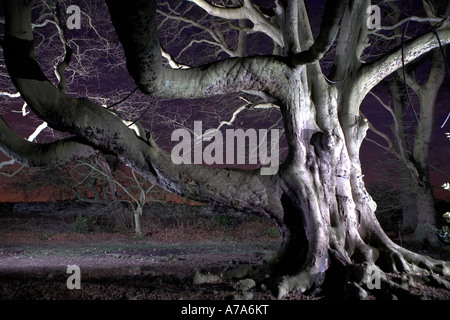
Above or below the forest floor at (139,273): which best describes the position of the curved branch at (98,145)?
above

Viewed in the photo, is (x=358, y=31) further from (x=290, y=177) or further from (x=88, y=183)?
(x=88, y=183)

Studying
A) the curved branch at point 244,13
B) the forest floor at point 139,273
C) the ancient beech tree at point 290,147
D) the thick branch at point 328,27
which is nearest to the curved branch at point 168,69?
the ancient beech tree at point 290,147

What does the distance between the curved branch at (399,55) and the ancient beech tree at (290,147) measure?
0.06 feet

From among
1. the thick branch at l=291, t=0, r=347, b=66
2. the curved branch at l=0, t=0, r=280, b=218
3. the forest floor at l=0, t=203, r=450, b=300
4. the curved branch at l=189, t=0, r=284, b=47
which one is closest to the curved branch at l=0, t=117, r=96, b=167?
the curved branch at l=0, t=0, r=280, b=218

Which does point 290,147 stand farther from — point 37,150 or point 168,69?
point 37,150

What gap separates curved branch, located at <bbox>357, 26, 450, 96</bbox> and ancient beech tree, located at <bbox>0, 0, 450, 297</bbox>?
0.06 ft

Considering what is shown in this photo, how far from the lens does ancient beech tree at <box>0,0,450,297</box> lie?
3.53 metres

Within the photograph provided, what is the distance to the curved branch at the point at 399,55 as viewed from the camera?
472 cm

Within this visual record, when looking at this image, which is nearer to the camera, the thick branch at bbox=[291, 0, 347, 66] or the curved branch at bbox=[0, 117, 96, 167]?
the thick branch at bbox=[291, 0, 347, 66]

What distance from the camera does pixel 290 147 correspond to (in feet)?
15.1

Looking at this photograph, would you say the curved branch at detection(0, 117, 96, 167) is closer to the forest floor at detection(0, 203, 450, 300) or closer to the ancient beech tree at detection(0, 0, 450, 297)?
the ancient beech tree at detection(0, 0, 450, 297)

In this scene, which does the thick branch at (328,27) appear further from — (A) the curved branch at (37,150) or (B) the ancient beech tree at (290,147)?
(A) the curved branch at (37,150)

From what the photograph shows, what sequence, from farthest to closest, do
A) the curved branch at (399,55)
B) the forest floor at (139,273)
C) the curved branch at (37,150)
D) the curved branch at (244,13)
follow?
the curved branch at (244,13) < the curved branch at (399,55) < the curved branch at (37,150) < the forest floor at (139,273)
